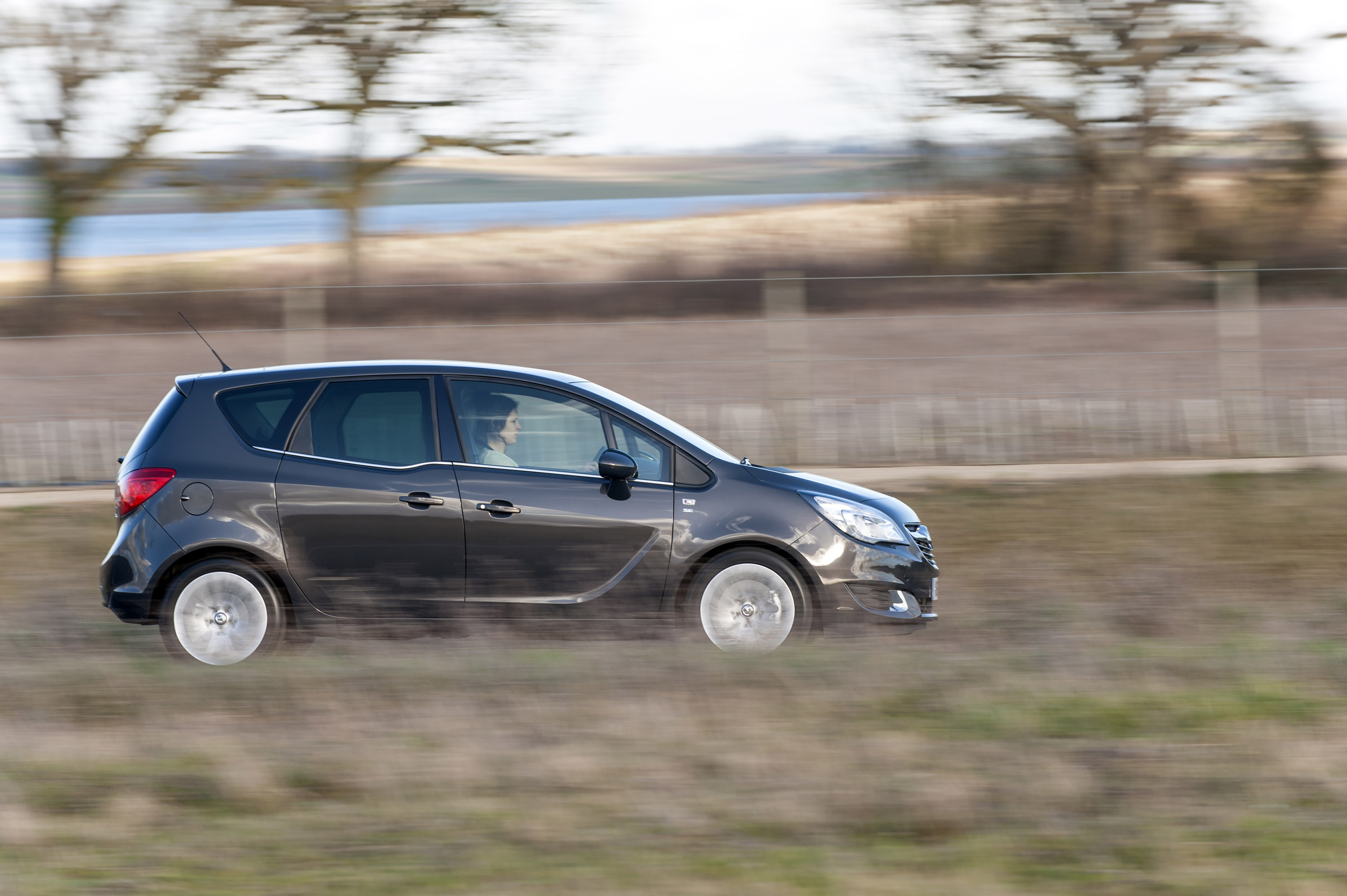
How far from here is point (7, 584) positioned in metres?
9.01

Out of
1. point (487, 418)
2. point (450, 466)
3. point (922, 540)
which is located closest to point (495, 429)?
point (487, 418)

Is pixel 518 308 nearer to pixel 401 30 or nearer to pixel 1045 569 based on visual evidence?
pixel 401 30

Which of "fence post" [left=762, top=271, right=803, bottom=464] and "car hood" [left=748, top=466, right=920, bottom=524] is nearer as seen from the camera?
"car hood" [left=748, top=466, right=920, bottom=524]

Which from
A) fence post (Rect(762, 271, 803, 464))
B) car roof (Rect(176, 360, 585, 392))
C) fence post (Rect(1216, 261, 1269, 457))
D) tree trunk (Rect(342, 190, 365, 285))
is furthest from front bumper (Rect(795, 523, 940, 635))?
tree trunk (Rect(342, 190, 365, 285))

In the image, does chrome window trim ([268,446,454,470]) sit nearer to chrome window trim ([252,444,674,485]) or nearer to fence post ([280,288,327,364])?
chrome window trim ([252,444,674,485])

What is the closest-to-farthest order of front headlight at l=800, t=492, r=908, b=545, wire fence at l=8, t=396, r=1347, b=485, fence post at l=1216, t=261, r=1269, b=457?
front headlight at l=800, t=492, r=908, b=545 → wire fence at l=8, t=396, r=1347, b=485 → fence post at l=1216, t=261, r=1269, b=457

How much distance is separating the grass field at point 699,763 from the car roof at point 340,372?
1245mm

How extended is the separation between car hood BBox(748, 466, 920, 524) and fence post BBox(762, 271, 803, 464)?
6.51 meters

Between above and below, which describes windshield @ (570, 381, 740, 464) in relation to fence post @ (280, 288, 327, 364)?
below

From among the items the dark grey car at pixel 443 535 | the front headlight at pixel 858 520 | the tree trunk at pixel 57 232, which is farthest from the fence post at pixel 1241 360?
the tree trunk at pixel 57 232

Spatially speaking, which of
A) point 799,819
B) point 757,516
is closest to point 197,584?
point 757,516

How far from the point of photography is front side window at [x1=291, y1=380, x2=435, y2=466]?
6.57 metres

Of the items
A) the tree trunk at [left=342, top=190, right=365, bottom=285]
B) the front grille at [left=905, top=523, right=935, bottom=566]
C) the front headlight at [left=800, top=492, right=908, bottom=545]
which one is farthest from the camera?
the tree trunk at [left=342, top=190, right=365, bottom=285]

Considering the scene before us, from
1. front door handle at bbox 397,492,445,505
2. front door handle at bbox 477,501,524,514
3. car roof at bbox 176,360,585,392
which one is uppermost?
car roof at bbox 176,360,585,392
